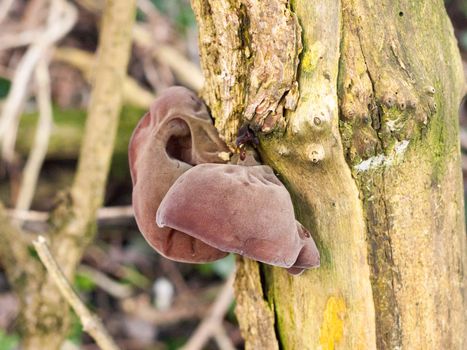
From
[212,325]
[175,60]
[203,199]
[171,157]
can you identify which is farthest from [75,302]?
[175,60]

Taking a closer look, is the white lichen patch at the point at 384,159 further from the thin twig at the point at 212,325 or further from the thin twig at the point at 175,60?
the thin twig at the point at 175,60

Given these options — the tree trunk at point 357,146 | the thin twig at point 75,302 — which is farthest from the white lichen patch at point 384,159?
the thin twig at point 75,302

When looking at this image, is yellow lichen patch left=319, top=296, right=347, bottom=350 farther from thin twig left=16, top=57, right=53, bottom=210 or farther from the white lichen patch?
thin twig left=16, top=57, right=53, bottom=210

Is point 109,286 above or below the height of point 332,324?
below

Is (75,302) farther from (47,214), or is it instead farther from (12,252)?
(47,214)

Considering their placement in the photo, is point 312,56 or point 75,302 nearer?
point 312,56

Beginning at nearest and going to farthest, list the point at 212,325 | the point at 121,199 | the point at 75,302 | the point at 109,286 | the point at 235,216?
1. the point at 235,216
2. the point at 75,302
3. the point at 212,325
4. the point at 109,286
5. the point at 121,199

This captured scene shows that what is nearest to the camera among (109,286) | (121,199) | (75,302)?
(75,302)

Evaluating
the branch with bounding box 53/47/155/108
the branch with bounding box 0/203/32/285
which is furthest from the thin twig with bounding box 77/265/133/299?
the branch with bounding box 0/203/32/285
